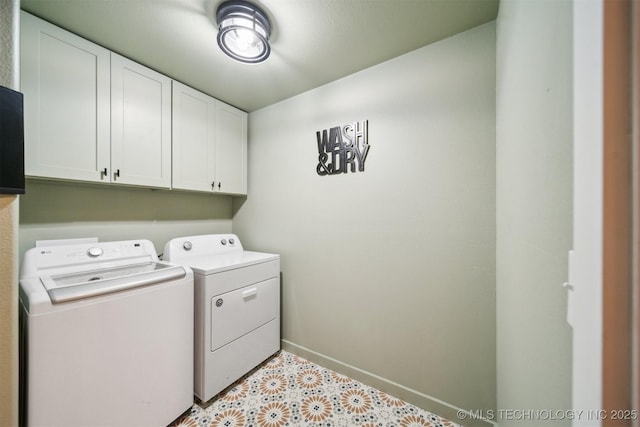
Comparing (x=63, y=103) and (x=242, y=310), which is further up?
(x=63, y=103)

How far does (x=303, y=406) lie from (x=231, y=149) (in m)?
2.15

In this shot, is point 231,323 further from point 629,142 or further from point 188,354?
point 629,142

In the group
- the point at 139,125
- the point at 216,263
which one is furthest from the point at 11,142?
the point at 216,263

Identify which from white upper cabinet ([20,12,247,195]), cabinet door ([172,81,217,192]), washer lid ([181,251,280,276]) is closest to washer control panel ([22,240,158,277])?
washer lid ([181,251,280,276])

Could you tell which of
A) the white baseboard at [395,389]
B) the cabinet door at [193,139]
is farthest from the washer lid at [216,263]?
the white baseboard at [395,389]

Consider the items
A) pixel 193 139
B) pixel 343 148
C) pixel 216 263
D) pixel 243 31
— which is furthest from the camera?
pixel 193 139

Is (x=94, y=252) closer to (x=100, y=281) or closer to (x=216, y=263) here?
(x=100, y=281)

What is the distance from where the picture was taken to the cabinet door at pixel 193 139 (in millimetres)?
1812

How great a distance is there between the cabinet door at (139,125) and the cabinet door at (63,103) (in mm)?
→ 49

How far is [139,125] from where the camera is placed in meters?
1.60

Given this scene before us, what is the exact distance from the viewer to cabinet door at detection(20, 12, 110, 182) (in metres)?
1.21

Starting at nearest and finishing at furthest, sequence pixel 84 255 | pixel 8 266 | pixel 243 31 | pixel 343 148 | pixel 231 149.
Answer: pixel 8 266 → pixel 243 31 → pixel 84 255 → pixel 343 148 → pixel 231 149

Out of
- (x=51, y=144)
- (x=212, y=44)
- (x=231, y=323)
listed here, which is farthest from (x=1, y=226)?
(x=212, y=44)

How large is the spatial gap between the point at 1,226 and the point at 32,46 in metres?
1.09
